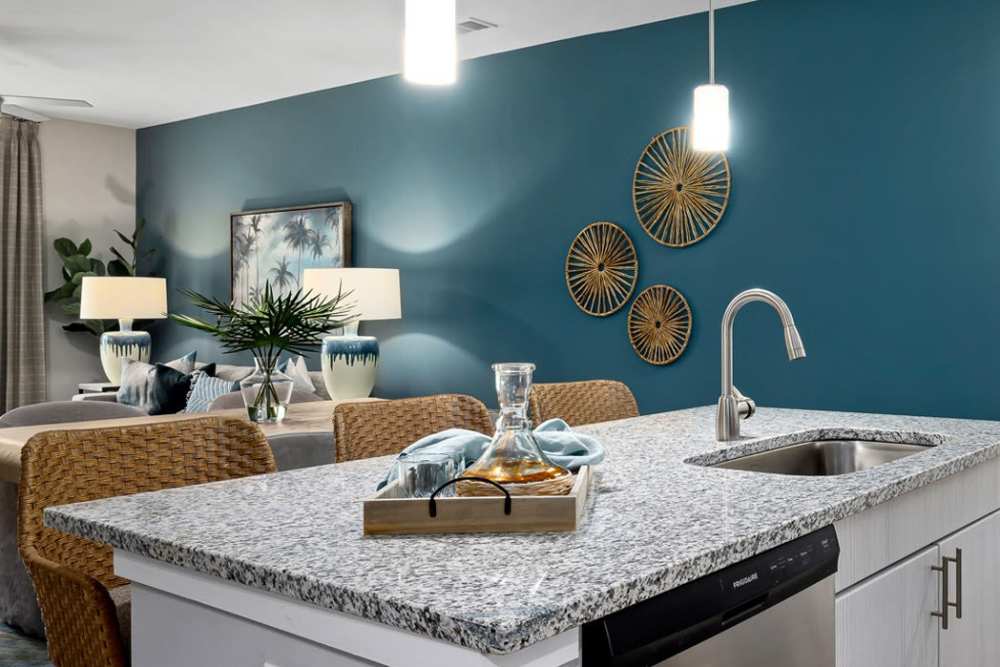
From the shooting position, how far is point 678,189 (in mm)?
4113

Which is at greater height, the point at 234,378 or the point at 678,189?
the point at 678,189

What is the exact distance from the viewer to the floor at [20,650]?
9.77 feet

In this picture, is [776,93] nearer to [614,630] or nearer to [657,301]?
[657,301]

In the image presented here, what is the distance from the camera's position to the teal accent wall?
11.2 ft

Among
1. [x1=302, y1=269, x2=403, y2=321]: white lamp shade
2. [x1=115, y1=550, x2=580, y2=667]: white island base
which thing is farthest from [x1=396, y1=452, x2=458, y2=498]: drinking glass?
[x1=302, y1=269, x2=403, y2=321]: white lamp shade

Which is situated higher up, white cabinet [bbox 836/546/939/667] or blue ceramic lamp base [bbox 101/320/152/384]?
blue ceramic lamp base [bbox 101/320/152/384]

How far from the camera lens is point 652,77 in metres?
4.21

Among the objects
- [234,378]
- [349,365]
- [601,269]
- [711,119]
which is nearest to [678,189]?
[601,269]

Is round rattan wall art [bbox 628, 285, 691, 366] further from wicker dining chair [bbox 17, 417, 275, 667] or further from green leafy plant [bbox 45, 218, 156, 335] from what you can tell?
green leafy plant [bbox 45, 218, 156, 335]

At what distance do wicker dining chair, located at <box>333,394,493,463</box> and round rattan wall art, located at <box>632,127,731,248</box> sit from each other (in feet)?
6.72

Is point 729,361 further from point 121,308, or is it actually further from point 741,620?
point 121,308

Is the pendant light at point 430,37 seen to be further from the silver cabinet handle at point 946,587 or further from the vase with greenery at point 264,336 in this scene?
the vase with greenery at point 264,336

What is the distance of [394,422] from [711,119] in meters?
1.19

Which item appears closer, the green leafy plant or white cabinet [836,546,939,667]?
white cabinet [836,546,939,667]
